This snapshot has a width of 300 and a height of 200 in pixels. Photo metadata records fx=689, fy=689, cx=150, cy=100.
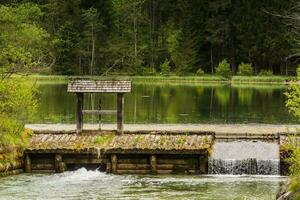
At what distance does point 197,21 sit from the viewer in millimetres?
105688

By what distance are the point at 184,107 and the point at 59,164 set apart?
27774 millimetres

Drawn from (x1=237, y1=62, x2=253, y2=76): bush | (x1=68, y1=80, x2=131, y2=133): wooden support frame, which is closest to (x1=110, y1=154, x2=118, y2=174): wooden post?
(x1=68, y1=80, x2=131, y2=133): wooden support frame

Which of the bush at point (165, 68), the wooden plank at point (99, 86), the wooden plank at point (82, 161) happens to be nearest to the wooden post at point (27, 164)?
the wooden plank at point (82, 161)

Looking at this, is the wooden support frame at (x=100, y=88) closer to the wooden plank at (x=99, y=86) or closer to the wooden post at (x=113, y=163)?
the wooden plank at (x=99, y=86)

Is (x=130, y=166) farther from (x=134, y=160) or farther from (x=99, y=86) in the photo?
(x=99, y=86)

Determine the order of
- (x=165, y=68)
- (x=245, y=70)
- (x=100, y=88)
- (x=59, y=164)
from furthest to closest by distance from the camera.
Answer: (x=165, y=68) → (x=245, y=70) → (x=100, y=88) → (x=59, y=164)

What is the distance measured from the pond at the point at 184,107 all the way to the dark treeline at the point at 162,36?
84.2 feet

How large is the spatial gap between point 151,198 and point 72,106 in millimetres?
32806

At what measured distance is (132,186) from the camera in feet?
76.9

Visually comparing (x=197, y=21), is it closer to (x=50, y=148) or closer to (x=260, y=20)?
(x=260, y=20)

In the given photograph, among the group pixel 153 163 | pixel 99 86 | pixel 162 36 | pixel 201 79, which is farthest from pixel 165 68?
pixel 153 163

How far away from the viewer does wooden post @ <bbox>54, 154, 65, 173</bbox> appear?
2645cm

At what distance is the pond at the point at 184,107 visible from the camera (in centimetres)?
4381

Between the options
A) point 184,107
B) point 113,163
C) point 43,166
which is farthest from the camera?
point 184,107
